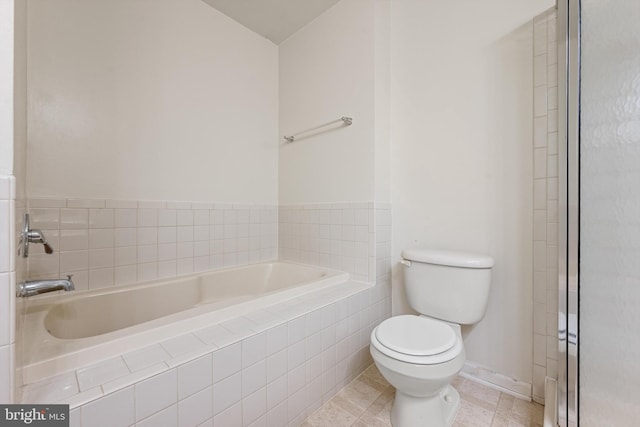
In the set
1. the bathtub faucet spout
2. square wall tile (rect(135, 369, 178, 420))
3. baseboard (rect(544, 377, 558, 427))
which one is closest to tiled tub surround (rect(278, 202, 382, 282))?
baseboard (rect(544, 377, 558, 427))

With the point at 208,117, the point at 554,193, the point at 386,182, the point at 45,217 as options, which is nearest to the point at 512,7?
the point at 554,193

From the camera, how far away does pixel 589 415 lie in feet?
2.97

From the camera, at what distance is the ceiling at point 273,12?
1.81 m

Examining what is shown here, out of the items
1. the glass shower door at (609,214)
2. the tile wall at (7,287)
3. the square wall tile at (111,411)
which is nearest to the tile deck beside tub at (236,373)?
the square wall tile at (111,411)

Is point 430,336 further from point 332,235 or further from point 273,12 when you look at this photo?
point 273,12

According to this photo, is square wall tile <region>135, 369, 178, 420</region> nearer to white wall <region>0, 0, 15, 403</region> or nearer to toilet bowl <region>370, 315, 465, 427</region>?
white wall <region>0, 0, 15, 403</region>

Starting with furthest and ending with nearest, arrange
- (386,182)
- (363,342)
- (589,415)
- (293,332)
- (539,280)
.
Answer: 1. (386,182)
2. (363,342)
3. (539,280)
4. (293,332)
5. (589,415)

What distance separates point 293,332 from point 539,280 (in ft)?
3.95

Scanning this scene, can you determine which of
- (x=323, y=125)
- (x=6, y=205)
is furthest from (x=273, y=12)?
(x=6, y=205)

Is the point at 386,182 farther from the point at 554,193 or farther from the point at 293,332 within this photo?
the point at 293,332

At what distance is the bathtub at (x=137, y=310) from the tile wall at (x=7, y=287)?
0.68ft

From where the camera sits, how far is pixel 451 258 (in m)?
1.29

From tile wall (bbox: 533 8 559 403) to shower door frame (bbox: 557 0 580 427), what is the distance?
0.75ft

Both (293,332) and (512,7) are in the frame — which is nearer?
(293,332)
